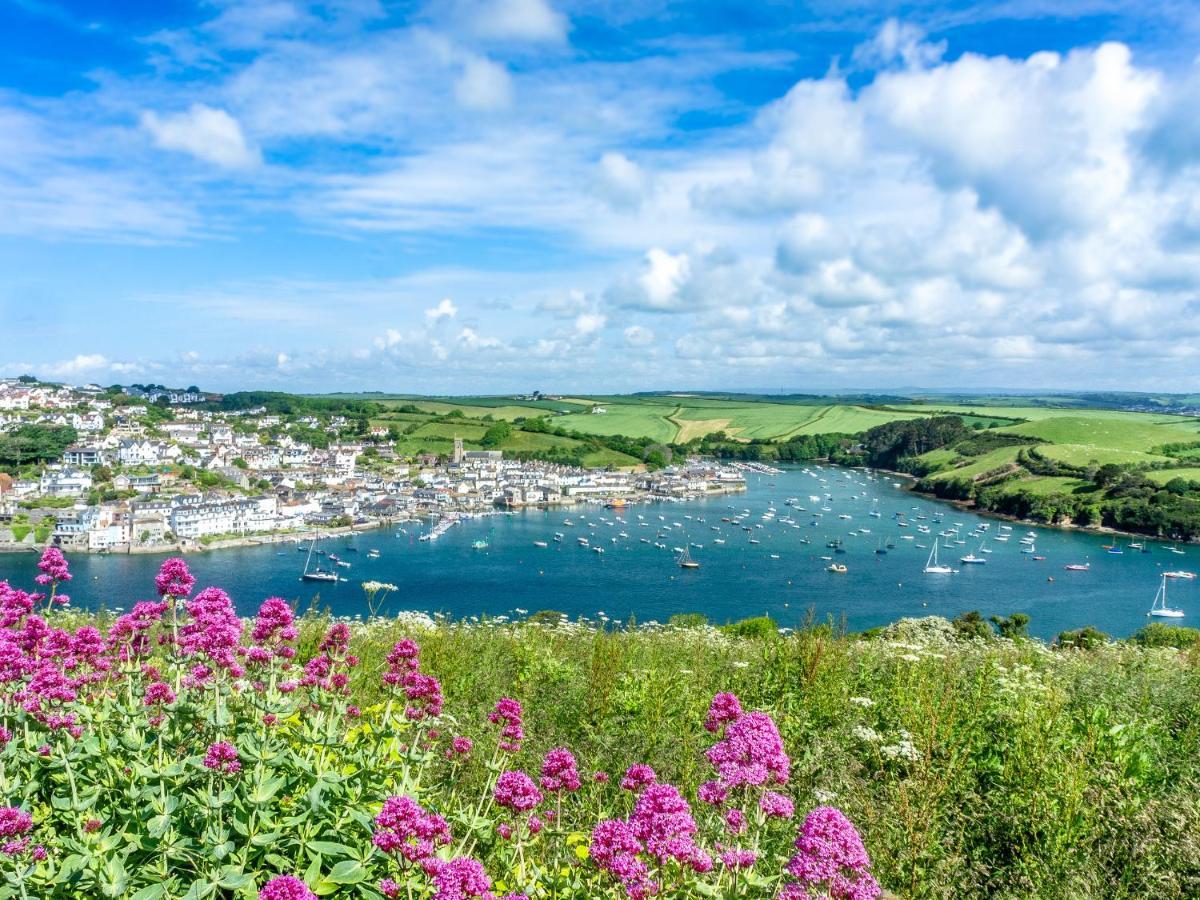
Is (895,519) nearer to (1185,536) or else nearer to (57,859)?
(1185,536)

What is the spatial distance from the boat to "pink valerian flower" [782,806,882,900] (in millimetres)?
60261

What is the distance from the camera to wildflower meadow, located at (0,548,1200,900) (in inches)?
103

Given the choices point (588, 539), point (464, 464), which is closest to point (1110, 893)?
point (588, 539)

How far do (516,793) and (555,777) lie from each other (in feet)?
0.86

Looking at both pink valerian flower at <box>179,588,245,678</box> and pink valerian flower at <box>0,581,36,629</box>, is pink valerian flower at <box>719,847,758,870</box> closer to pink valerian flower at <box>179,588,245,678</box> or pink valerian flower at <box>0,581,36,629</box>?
pink valerian flower at <box>179,588,245,678</box>

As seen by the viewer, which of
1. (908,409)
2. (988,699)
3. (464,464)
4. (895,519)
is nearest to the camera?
(988,699)

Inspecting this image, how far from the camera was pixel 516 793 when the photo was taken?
2861mm

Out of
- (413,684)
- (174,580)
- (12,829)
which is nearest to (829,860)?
(413,684)

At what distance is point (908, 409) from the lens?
19562 centimetres

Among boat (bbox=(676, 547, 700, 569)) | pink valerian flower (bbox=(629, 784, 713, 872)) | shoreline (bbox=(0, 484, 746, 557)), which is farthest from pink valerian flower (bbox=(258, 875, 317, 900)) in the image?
boat (bbox=(676, 547, 700, 569))

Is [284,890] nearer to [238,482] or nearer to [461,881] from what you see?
[461,881]

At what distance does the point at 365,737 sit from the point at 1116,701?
19.4 ft

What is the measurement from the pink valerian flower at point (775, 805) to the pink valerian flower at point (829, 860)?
305mm

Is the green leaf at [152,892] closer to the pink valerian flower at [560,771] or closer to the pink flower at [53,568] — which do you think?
the pink valerian flower at [560,771]
